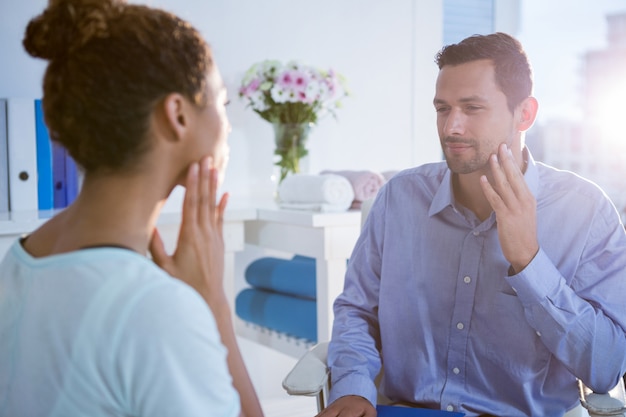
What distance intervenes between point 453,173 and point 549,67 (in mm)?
3083

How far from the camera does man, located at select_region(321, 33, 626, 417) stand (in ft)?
4.61

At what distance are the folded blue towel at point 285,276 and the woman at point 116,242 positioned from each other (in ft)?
5.33

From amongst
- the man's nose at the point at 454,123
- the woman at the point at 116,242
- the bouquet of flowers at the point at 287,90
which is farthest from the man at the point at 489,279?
the bouquet of flowers at the point at 287,90

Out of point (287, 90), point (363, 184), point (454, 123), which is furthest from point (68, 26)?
point (287, 90)

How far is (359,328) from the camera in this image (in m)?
1.64

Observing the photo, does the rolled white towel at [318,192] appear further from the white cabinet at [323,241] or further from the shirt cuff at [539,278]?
the shirt cuff at [539,278]

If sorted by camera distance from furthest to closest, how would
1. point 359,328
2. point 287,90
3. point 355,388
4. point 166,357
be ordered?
point 287,90 → point 359,328 → point 355,388 → point 166,357

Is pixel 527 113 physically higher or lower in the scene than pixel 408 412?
higher

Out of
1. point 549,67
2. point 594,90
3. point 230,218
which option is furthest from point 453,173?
point 594,90

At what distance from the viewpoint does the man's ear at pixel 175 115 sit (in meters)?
0.78

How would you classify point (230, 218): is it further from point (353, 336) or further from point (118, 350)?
point (118, 350)

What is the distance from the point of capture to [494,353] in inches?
60.1

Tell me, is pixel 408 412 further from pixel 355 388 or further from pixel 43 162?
pixel 43 162

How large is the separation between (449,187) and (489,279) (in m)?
0.21
